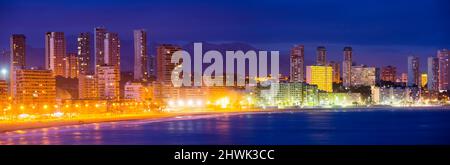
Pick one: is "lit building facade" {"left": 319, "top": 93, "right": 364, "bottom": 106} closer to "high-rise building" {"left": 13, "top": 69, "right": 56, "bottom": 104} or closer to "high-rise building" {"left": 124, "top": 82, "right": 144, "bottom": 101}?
"high-rise building" {"left": 124, "top": 82, "right": 144, "bottom": 101}

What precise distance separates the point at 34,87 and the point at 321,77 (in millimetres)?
53268

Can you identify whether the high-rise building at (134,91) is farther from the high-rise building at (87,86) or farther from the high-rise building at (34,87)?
the high-rise building at (34,87)

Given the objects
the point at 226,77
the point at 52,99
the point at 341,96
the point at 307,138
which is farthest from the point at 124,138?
the point at 341,96

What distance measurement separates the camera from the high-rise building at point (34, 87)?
52.9 meters

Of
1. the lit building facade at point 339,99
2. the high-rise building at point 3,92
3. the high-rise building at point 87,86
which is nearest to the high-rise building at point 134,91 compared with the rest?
the high-rise building at point 87,86

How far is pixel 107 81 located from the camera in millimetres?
66938

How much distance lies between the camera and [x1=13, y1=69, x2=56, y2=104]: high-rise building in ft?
173

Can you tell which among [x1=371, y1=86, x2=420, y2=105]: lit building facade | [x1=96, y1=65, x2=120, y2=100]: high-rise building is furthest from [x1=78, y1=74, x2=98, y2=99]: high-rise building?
[x1=371, y1=86, x2=420, y2=105]: lit building facade

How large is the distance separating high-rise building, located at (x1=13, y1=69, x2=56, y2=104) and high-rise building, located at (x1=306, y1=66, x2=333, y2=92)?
48473 millimetres

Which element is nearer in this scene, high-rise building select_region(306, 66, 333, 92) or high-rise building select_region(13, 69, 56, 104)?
high-rise building select_region(13, 69, 56, 104)

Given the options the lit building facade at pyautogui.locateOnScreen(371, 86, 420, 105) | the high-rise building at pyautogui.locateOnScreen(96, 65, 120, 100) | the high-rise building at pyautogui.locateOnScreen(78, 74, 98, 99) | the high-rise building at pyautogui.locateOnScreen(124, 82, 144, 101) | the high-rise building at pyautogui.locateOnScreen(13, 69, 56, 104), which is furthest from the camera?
the lit building facade at pyautogui.locateOnScreen(371, 86, 420, 105)
